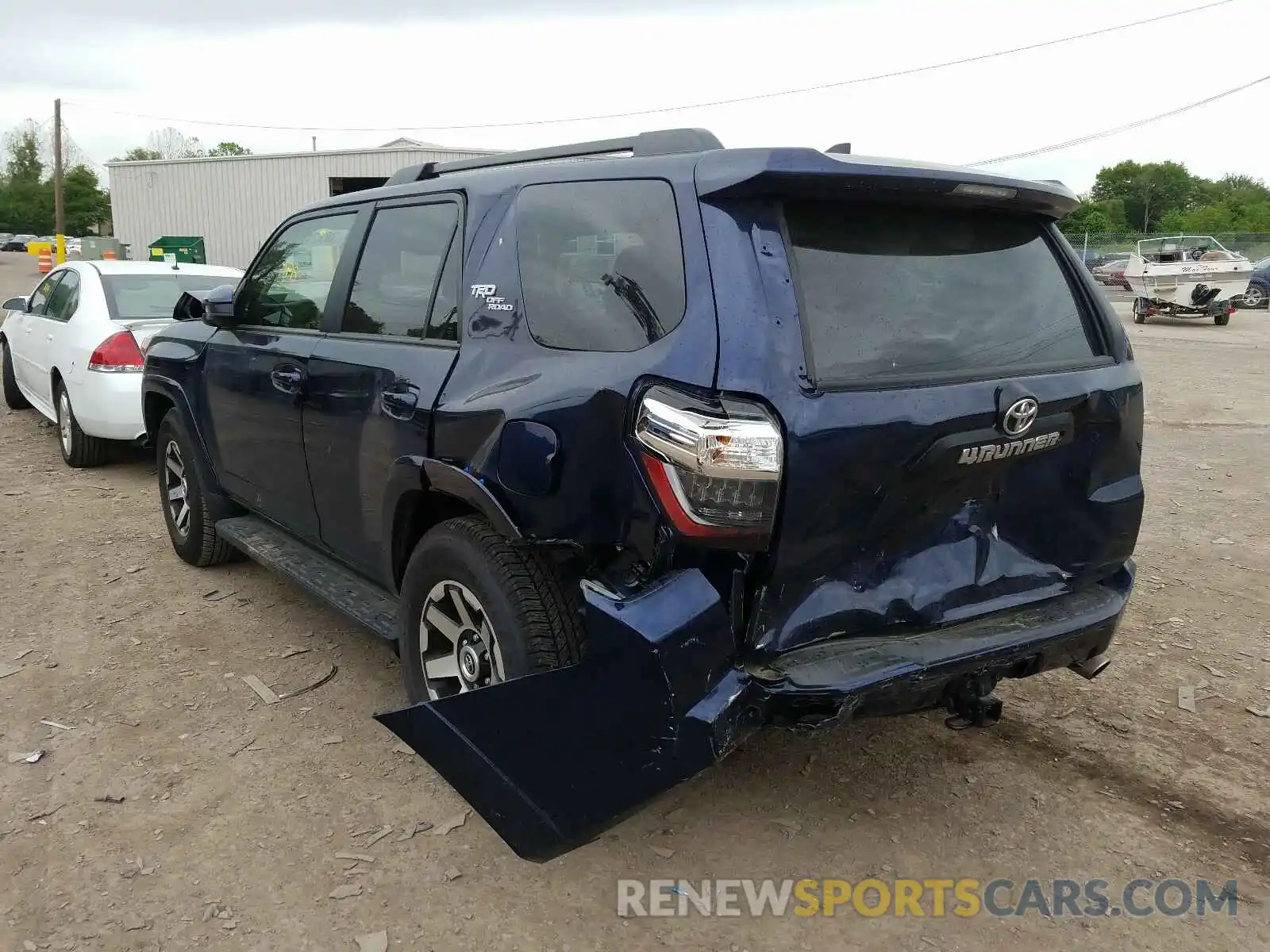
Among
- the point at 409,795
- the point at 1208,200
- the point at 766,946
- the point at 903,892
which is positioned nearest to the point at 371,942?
the point at 409,795

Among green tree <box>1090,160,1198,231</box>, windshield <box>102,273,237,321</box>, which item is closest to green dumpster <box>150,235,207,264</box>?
windshield <box>102,273,237,321</box>

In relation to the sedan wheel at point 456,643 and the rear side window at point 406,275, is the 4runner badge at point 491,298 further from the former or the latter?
the sedan wheel at point 456,643

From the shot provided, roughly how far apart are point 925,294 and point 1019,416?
16.2 inches

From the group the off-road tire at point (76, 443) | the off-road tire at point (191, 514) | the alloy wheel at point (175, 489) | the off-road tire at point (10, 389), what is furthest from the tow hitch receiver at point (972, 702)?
the off-road tire at point (10, 389)

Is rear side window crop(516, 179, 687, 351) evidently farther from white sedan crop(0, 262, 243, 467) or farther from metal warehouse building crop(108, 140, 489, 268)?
metal warehouse building crop(108, 140, 489, 268)

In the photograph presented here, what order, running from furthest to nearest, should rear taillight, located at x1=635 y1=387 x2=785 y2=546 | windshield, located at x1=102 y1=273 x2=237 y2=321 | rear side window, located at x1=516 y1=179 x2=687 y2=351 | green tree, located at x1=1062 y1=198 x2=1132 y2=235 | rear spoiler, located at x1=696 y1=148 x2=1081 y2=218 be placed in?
green tree, located at x1=1062 y1=198 x2=1132 y2=235
windshield, located at x1=102 y1=273 x2=237 y2=321
rear side window, located at x1=516 y1=179 x2=687 y2=351
rear spoiler, located at x1=696 y1=148 x2=1081 y2=218
rear taillight, located at x1=635 y1=387 x2=785 y2=546

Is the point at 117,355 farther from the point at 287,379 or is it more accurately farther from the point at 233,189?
the point at 233,189

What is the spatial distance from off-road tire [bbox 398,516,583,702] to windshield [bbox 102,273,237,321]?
17.1ft

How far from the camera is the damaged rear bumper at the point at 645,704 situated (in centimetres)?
227

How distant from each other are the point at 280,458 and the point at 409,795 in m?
1.61

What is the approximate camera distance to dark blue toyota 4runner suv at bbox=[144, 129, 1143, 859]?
2.32 meters

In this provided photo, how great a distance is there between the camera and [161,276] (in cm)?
776

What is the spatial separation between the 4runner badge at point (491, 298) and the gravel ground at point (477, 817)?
57.0 inches

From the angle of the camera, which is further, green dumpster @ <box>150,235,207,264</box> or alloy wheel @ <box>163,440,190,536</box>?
green dumpster @ <box>150,235,207,264</box>
